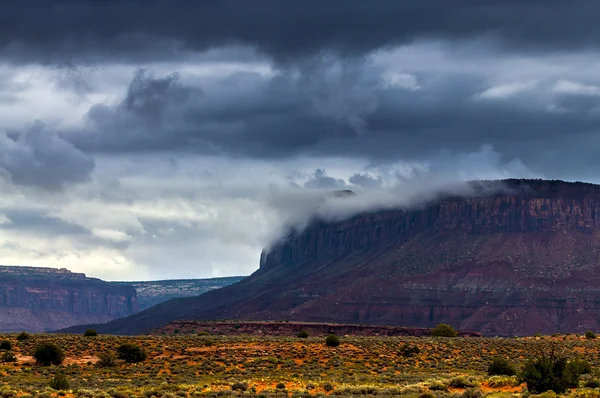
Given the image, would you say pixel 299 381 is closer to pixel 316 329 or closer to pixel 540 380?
pixel 540 380

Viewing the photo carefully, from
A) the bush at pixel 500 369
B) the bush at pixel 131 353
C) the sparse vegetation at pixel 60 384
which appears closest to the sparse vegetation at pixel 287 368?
the bush at pixel 500 369

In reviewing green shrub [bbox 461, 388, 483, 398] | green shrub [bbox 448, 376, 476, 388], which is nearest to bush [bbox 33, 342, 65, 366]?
green shrub [bbox 448, 376, 476, 388]

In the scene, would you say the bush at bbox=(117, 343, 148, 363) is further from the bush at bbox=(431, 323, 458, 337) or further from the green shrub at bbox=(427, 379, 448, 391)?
the bush at bbox=(431, 323, 458, 337)

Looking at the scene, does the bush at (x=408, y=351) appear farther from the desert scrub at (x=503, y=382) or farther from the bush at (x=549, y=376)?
the bush at (x=549, y=376)

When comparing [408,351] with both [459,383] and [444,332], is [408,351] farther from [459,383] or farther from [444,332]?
[444,332]

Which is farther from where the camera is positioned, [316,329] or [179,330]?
[316,329]

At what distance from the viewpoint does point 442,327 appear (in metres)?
140

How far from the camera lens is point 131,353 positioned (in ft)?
300

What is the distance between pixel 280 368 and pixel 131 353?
43.3 feet

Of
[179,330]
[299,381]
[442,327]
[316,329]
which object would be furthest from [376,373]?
[316,329]

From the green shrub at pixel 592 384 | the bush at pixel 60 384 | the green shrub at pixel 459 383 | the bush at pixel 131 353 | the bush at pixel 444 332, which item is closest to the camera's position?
the green shrub at pixel 592 384

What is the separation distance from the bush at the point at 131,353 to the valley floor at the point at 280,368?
1148 millimetres

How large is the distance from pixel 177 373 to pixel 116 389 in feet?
59.0

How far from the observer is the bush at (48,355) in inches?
3425
